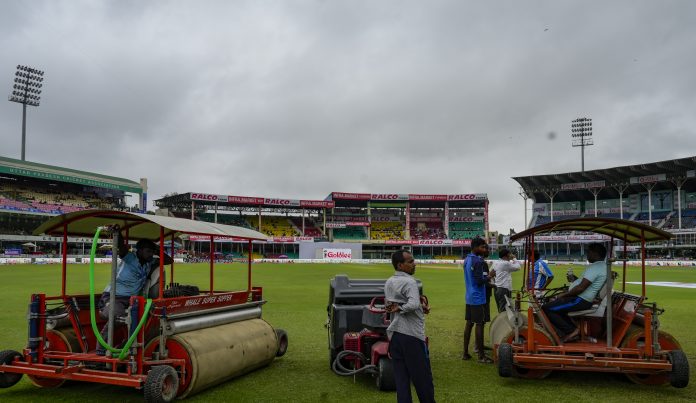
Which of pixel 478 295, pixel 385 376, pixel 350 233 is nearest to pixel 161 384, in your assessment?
pixel 385 376

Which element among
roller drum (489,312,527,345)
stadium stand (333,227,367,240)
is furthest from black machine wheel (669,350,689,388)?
stadium stand (333,227,367,240)

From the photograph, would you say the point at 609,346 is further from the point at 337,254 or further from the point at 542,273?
the point at 337,254

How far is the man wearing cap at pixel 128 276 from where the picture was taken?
21.6 ft

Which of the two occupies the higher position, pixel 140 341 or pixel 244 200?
pixel 244 200

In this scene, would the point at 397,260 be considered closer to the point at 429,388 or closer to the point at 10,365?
the point at 429,388

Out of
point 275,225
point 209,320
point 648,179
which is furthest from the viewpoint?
point 275,225

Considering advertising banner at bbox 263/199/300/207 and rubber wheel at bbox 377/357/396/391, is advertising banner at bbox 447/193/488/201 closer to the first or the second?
advertising banner at bbox 263/199/300/207

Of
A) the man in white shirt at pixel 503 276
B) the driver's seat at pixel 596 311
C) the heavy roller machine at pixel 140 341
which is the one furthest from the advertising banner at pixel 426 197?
the heavy roller machine at pixel 140 341

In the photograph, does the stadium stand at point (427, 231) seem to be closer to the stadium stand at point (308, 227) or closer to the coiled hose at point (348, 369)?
the stadium stand at point (308, 227)

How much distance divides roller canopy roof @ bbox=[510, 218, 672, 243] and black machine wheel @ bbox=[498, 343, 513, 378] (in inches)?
75.2

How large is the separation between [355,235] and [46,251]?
45.1 m

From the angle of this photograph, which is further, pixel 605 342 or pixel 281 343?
pixel 281 343

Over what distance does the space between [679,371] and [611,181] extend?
78.9 metres

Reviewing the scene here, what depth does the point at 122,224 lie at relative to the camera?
24.4ft
